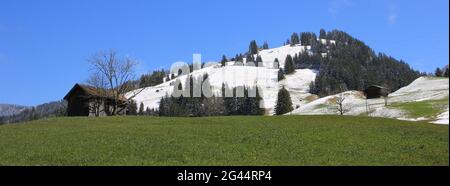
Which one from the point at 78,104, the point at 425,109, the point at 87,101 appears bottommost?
the point at 425,109

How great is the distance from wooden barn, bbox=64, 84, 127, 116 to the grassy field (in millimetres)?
55169

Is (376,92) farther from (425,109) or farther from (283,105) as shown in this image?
(425,109)

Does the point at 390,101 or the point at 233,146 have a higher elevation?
the point at 390,101

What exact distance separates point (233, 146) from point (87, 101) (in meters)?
72.8

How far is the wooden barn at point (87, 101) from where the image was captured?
334ft

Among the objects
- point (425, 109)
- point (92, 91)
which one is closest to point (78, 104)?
point (92, 91)

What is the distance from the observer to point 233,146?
34.2 metres

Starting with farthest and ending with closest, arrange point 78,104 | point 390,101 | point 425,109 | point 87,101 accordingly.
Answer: point 390,101, point 425,109, point 78,104, point 87,101

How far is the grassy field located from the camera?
93.8 ft

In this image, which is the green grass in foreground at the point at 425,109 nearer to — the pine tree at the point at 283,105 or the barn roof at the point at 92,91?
the pine tree at the point at 283,105

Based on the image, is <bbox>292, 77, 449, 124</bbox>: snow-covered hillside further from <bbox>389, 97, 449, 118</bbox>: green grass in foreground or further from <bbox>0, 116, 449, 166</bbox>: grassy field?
<bbox>0, 116, 449, 166</bbox>: grassy field
